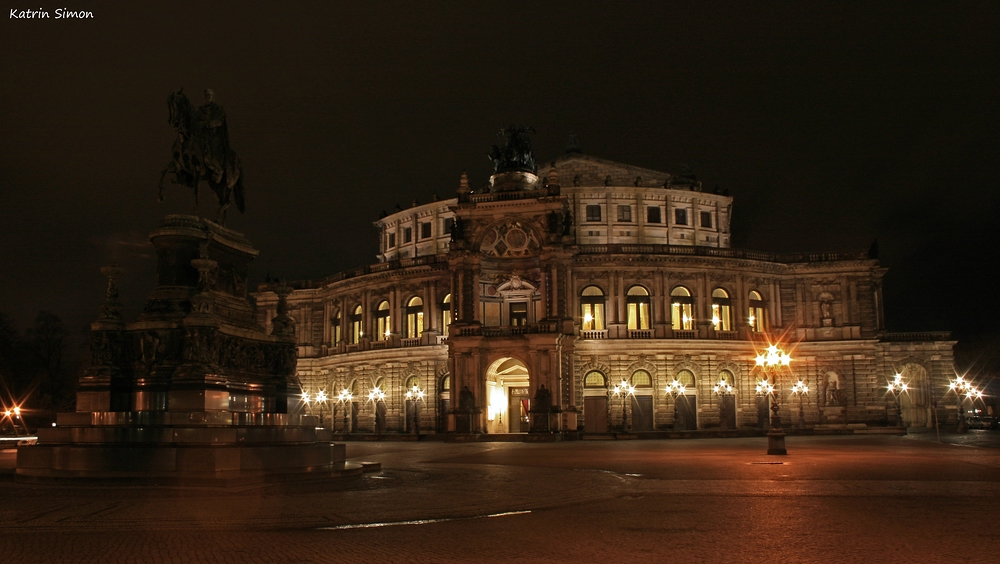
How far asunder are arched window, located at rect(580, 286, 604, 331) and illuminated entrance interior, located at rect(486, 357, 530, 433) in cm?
595

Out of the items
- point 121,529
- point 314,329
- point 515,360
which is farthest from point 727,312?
point 121,529

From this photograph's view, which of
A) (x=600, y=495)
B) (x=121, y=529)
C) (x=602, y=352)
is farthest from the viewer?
(x=602, y=352)

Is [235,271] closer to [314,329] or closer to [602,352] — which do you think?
[602,352]

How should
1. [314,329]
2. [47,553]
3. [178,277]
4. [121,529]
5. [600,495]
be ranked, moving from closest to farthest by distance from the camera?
1. [47,553]
2. [121,529]
3. [600,495]
4. [178,277]
5. [314,329]

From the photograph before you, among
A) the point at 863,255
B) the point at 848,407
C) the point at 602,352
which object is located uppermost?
the point at 863,255

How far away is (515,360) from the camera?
64.8m

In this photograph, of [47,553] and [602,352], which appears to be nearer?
[47,553]

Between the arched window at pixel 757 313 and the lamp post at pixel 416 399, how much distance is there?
1028 inches

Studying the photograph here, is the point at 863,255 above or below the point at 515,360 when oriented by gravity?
above

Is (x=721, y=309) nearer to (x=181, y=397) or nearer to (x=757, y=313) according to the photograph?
(x=757, y=313)

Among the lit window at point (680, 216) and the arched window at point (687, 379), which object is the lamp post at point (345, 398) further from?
the lit window at point (680, 216)

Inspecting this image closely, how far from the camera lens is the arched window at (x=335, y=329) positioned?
7519 cm

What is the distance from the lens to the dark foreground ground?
10703mm

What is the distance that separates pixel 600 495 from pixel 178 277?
10.2 m
